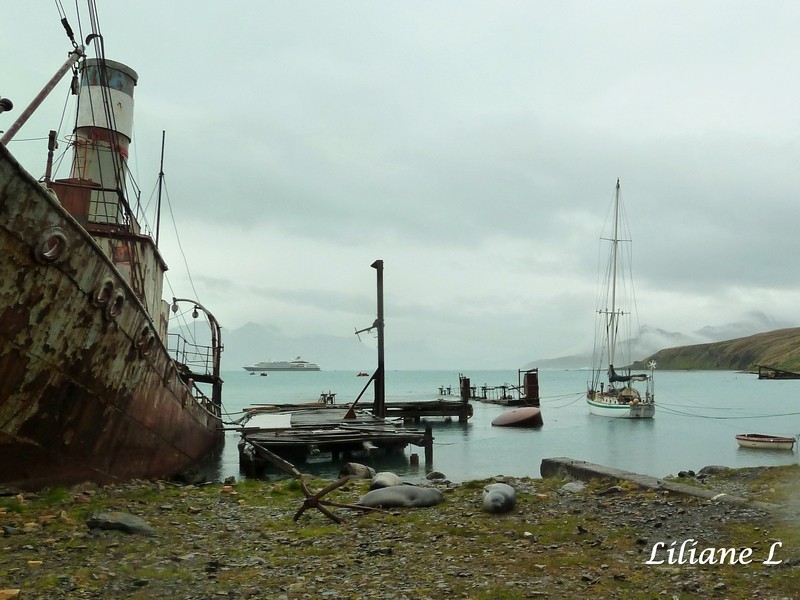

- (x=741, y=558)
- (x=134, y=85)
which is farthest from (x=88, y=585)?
(x=134, y=85)

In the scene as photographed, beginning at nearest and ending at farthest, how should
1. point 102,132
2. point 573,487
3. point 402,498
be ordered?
1. point 402,498
2. point 573,487
3. point 102,132

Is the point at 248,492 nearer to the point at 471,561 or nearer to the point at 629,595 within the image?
the point at 471,561

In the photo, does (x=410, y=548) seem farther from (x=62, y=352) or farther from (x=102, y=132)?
(x=102, y=132)

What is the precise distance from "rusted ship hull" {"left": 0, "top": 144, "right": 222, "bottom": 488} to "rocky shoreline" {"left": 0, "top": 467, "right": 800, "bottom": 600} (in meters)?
0.88

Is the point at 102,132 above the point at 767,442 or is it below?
above

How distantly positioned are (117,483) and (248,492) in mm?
2534

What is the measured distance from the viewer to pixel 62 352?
10.1m

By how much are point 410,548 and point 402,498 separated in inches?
108

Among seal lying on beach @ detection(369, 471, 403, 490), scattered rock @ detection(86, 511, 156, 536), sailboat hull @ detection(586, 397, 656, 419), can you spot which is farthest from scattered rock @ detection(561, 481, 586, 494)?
sailboat hull @ detection(586, 397, 656, 419)

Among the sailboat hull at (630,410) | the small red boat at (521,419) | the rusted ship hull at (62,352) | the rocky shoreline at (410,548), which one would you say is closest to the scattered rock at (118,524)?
the rocky shoreline at (410,548)

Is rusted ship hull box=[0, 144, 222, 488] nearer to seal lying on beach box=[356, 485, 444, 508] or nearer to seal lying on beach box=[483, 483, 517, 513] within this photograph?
seal lying on beach box=[356, 485, 444, 508]

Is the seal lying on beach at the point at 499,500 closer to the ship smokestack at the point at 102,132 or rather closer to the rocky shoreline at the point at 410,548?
the rocky shoreline at the point at 410,548

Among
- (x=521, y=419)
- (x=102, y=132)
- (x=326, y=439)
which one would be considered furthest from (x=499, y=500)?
(x=521, y=419)

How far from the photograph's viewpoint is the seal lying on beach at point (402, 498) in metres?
10.4
